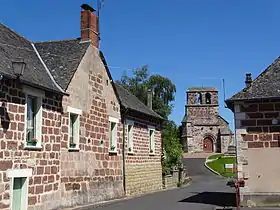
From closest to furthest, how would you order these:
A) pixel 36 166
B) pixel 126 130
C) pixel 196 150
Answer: pixel 36 166 < pixel 126 130 < pixel 196 150

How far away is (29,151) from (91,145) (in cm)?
458

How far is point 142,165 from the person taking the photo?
968 inches

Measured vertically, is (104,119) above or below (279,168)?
above

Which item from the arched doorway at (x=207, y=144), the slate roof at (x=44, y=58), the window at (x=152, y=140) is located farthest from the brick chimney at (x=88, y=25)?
the arched doorway at (x=207, y=144)

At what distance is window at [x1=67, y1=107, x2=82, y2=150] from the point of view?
16.9 metres

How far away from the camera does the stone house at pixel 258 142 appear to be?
51.1ft

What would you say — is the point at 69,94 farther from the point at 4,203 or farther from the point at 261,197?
the point at 261,197

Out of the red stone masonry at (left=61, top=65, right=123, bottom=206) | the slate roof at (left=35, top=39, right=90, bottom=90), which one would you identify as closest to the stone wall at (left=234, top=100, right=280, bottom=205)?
the red stone masonry at (left=61, top=65, right=123, bottom=206)

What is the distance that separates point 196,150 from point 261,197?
53.6m

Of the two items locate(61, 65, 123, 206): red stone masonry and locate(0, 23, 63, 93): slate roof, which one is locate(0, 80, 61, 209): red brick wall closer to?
locate(0, 23, 63, 93): slate roof

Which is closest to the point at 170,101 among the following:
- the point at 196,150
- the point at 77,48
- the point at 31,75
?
the point at 196,150

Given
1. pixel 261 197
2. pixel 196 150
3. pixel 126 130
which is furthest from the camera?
pixel 196 150

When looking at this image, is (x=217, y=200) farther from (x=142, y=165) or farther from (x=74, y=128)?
(x=74, y=128)

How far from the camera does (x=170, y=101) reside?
58562 millimetres
